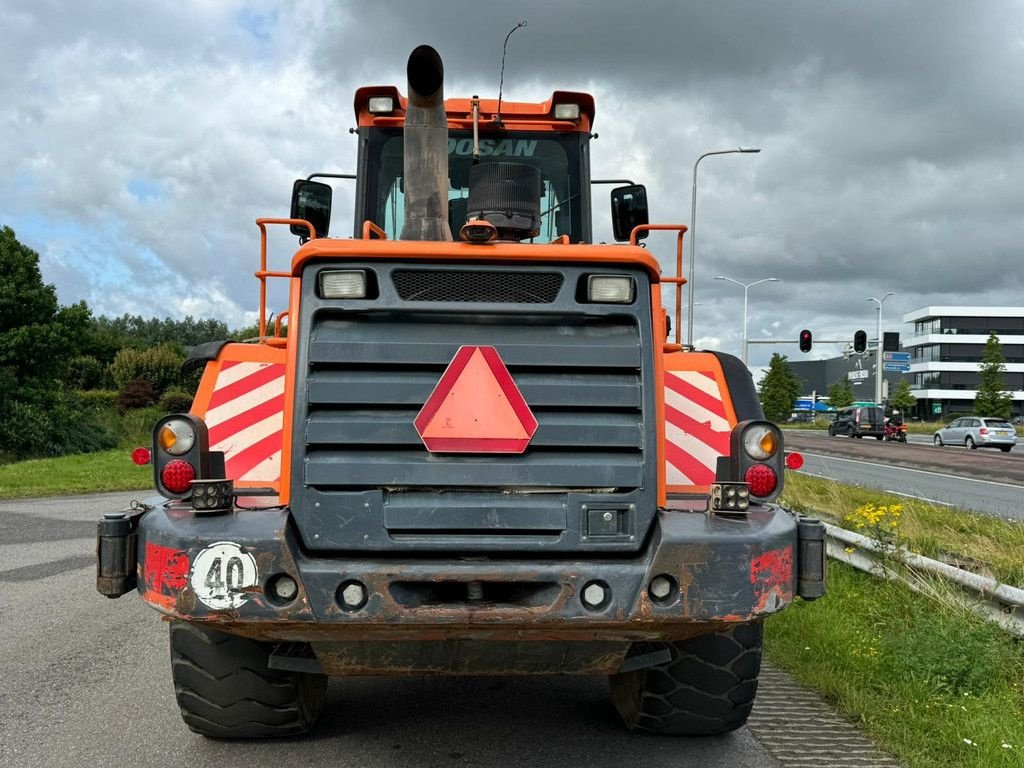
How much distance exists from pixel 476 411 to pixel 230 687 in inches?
65.1

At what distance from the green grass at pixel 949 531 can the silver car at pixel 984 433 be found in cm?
2977

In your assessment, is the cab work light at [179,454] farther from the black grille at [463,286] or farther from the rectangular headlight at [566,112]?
the rectangular headlight at [566,112]

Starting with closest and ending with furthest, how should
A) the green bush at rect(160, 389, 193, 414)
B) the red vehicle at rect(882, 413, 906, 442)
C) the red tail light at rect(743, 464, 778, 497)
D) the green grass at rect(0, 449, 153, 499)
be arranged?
the red tail light at rect(743, 464, 778, 497) < the green grass at rect(0, 449, 153, 499) < the green bush at rect(160, 389, 193, 414) < the red vehicle at rect(882, 413, 906, 442)

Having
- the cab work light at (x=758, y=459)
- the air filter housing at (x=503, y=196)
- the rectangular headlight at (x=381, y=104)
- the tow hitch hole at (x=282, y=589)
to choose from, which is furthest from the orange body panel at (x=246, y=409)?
the rectangular headlight at (x=381, y=104)

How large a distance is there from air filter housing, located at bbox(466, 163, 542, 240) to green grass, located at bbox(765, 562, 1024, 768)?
2.95 meters

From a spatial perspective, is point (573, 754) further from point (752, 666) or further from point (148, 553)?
point (148, 553)

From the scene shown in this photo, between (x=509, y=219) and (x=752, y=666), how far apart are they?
2375mm

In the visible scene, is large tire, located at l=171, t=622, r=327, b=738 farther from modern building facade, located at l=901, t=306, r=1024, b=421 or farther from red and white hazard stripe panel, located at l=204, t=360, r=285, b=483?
modern building facade, located at l=901, t=306, r=1024, b=421

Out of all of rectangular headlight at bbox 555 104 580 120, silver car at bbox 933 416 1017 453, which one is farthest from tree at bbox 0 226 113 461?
silver car at bbox 933 416 1017 453

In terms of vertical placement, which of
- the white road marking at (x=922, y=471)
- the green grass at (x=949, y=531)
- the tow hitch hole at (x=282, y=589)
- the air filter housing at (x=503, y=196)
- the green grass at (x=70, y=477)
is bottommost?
the green grass at (x=70, y=477)

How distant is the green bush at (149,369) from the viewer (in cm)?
4970

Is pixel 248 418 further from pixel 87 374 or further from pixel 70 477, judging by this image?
pixel 87 374

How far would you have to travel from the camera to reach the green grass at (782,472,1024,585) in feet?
20.6

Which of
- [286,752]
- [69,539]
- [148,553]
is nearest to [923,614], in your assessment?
[286,752]
